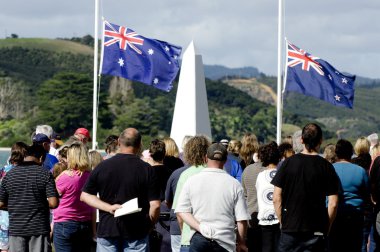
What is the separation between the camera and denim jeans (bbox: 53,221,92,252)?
10.9 m

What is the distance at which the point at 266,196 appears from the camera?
11641 millimetres

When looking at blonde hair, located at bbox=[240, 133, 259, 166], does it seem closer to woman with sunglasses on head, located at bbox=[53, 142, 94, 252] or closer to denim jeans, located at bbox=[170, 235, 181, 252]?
denim jeans, located at bbox=[170, 235, 181, 252]

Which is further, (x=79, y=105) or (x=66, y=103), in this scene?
(x=66, y=103)

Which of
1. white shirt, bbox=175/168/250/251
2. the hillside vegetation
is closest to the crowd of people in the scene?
white shirt, bbox=175/168/250/251

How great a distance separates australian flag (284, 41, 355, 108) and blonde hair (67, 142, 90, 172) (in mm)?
11273

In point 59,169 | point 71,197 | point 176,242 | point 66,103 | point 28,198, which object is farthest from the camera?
point 66,103

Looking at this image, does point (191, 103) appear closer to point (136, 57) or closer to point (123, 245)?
point (136, 57)

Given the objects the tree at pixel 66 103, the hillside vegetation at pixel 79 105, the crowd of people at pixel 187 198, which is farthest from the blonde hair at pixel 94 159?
the tree at pixel 66 103

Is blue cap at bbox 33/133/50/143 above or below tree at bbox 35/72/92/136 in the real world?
below

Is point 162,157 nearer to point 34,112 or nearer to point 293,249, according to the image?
point 293,249

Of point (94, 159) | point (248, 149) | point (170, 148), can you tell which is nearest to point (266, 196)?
point (170, 148)

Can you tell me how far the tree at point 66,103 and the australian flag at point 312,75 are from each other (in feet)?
374

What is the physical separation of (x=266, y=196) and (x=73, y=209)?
2247 millimetres

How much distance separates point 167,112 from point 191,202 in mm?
154951
